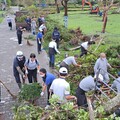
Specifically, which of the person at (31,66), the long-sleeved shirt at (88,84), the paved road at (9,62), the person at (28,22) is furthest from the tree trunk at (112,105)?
the person at (28,22)

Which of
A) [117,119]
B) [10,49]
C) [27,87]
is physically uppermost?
[117,119]

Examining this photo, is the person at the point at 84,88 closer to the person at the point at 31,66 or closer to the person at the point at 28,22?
the person at the point at 31,66

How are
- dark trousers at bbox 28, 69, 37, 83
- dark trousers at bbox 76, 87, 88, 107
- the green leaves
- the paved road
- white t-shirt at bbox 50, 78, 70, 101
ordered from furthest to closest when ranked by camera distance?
1. dark trousers at bbox 28, 69, 37, 83
2. the paved road
3. the green leaves
4. dark trousers at bbox 76, 87, 88, 107
5. white t-shirt at bbox 50, 78, 70, 101

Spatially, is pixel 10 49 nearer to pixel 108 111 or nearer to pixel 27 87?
pixel 27 87

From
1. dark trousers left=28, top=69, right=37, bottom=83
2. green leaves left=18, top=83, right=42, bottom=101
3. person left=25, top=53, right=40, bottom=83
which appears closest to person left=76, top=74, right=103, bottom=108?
green leaves left=18, top=83, right=42, bottom=101

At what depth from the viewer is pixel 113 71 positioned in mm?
13008

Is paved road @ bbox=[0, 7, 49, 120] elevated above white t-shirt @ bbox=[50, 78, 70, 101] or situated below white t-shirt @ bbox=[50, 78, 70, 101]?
below

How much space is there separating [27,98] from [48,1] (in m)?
44.3

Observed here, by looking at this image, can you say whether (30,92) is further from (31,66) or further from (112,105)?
(112,105)

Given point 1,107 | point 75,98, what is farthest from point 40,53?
point 75,98

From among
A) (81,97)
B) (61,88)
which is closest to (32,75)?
(81,97)

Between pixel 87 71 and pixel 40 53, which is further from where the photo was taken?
pixel 40 53

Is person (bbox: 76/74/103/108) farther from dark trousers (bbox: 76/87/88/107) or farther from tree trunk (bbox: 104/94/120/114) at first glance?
tree trunk (bbox: 104/94/120/114)

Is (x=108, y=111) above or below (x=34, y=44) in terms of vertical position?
above
